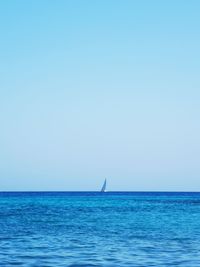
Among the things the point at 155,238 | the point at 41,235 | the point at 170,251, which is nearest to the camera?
the point at 170,251

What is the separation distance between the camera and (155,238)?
100 feet

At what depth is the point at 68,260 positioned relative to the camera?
882 inches

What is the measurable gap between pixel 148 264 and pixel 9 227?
20.3m

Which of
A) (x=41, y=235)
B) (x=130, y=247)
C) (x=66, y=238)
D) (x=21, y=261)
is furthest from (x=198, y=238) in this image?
(x=21, y=261)

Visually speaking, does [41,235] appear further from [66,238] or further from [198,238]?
[198,238]

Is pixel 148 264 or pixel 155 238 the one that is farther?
pixel 155 238

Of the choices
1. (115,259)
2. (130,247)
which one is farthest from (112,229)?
(115,259)

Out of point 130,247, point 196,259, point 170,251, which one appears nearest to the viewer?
point 196,259

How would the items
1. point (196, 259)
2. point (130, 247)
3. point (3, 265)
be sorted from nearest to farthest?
point (3, 265) < point (196, 259) < point (130, 247)

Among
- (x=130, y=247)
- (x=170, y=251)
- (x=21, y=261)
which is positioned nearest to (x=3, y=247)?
(x=21, y=261)

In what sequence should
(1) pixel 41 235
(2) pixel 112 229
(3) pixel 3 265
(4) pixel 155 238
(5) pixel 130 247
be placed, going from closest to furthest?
1. (3) pixel 3 265
2. (5) pixel 130 247
3. (4) pixel 155 238
4. (1) pixel 41 235
5. (2) pixel 112 229

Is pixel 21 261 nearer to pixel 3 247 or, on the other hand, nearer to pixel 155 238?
pixel 3 247

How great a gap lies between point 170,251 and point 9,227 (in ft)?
59.1

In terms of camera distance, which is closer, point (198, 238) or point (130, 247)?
point (130, 247)
